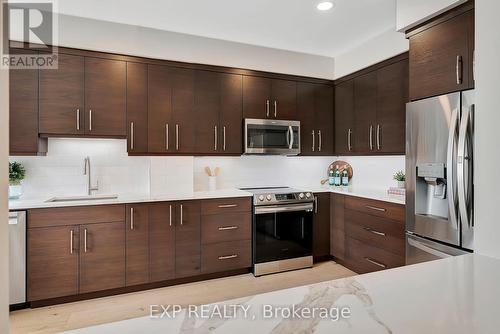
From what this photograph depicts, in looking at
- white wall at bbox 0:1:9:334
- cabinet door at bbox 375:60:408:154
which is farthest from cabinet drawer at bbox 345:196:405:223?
white wall at bbox 0:1:9:334

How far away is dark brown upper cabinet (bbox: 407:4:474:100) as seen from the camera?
196cm

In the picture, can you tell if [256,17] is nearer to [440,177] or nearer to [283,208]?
[283,208]

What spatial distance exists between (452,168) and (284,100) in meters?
2.17

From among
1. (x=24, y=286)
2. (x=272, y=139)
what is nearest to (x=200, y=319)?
(x=24, y=286)

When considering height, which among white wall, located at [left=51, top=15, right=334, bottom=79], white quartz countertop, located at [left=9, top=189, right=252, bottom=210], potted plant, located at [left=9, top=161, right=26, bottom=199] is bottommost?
white quartz countertop, located at [left=9, top=189, right=252, bottom=210]

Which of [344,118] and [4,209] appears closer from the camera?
[4,209]

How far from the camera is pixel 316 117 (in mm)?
3902

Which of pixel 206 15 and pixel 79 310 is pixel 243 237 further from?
pixel 206 15

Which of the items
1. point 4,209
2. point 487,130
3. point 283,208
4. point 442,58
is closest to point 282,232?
point 283,208

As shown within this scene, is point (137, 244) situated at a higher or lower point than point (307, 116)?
lower

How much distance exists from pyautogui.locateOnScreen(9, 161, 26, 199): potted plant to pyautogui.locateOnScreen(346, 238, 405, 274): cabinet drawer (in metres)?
3.52

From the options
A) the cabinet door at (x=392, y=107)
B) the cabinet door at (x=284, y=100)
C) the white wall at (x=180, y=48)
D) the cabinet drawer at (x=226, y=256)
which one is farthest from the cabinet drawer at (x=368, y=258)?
the white wall at (x=180, y=48)

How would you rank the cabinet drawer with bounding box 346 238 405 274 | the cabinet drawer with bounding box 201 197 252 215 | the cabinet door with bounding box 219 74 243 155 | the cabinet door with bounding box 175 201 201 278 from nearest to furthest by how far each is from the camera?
the cabinet drawer with bounding box 346 238 405 274 < the cabinet door with bounding box 175 201 201 278 < the cabinet drawer with bounding box 201 197 252 215 < the cabinet door with bounding box 219 74 243 155

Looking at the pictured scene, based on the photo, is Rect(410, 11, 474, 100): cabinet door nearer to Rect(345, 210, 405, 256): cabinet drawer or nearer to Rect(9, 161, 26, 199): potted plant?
Rect(345, 210, 405, 256): cabinet drawer
